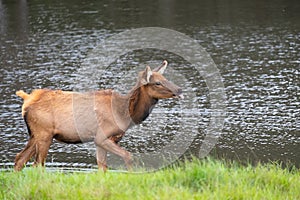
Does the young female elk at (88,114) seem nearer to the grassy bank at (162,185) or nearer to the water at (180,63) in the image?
the water at (180,63)

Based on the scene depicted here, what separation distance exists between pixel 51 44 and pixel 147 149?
33.2 ft

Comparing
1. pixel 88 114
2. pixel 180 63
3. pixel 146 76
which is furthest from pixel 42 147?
pixel 180 63

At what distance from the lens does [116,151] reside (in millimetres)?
9438

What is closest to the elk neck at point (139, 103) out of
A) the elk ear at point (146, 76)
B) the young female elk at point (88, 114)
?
the young female elk at point (88, 114)

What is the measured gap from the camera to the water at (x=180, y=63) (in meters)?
12.4

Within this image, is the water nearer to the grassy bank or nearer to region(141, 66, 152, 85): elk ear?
region(141, 66, 152, 85): elk ear

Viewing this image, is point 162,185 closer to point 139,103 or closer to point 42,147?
point 42,147

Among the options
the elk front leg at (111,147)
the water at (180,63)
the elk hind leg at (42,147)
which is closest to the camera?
the elk front leg at (111,147)

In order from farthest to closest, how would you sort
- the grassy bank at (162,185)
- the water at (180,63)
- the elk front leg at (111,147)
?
the water at (180,63), the elk front leg at (111,147), the grassy bank at (162,185)

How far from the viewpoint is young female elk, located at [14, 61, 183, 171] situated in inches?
377

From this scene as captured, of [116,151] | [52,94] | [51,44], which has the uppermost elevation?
[52,94]

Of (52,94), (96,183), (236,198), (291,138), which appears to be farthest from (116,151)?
(291,138)

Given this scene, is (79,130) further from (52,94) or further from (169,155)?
(169,155)

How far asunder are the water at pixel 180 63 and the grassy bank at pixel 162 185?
146 inches
